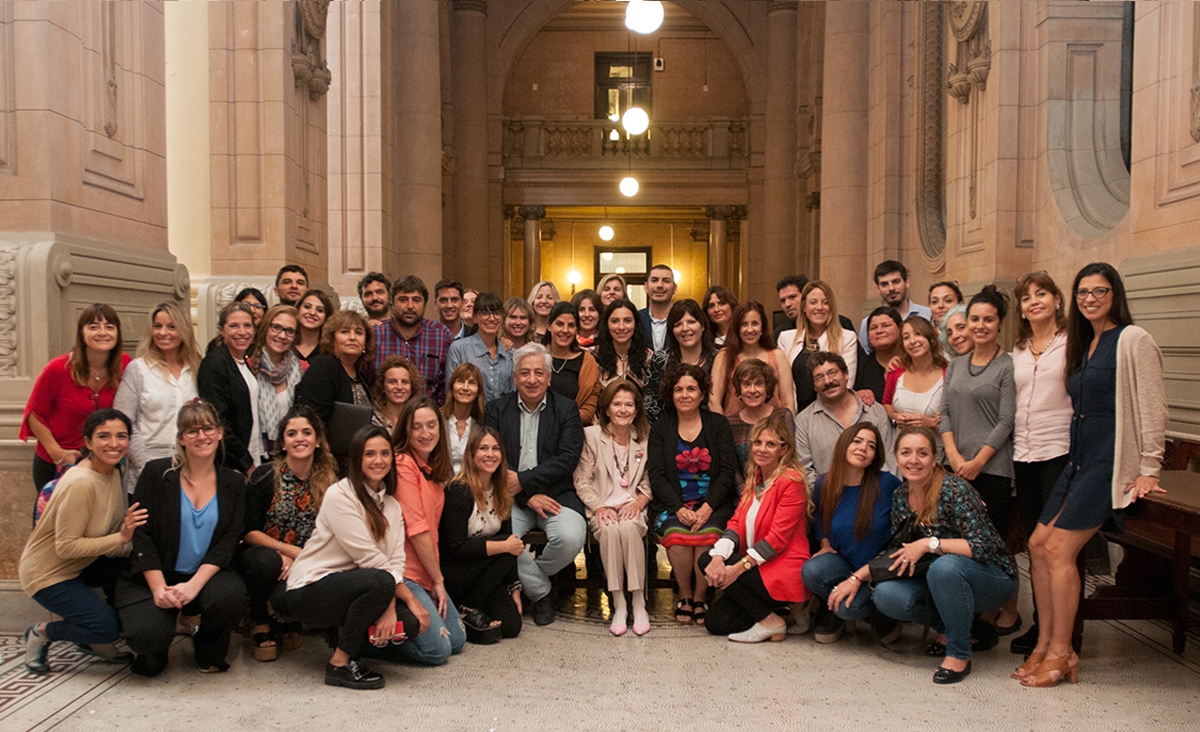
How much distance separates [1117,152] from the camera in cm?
787

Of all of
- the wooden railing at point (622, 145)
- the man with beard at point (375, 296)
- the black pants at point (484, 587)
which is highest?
the wooden railing at point (622, 145)

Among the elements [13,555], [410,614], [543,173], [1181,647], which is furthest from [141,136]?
[543,173]

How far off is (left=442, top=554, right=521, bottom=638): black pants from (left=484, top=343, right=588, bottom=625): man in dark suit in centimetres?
26

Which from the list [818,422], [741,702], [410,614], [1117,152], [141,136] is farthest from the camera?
[1117,152]

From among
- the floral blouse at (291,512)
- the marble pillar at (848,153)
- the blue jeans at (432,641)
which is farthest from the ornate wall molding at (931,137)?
the floral blouse at (291,512)

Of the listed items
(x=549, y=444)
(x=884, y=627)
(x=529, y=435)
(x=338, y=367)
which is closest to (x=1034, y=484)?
(x=884, y=627)

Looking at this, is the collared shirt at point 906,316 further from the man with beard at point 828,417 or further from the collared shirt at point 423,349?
the collared shirt at point 423,349

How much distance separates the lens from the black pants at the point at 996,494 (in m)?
5.01

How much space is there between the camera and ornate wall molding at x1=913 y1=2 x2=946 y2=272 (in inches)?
398

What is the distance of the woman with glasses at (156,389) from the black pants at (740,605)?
292cm

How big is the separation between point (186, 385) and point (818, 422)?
11.3ft

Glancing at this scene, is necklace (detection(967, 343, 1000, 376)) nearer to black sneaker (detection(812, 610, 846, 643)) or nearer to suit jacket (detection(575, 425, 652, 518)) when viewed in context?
black sneaker (detection(812, 610, 846, 643))

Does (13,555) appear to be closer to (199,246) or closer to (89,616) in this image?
(89,616)

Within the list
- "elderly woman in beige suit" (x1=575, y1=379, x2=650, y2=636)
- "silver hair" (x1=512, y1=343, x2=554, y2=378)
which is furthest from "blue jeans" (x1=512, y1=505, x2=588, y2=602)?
"silver hair" (x1=512, y1=343, x2=554, y2=378)
